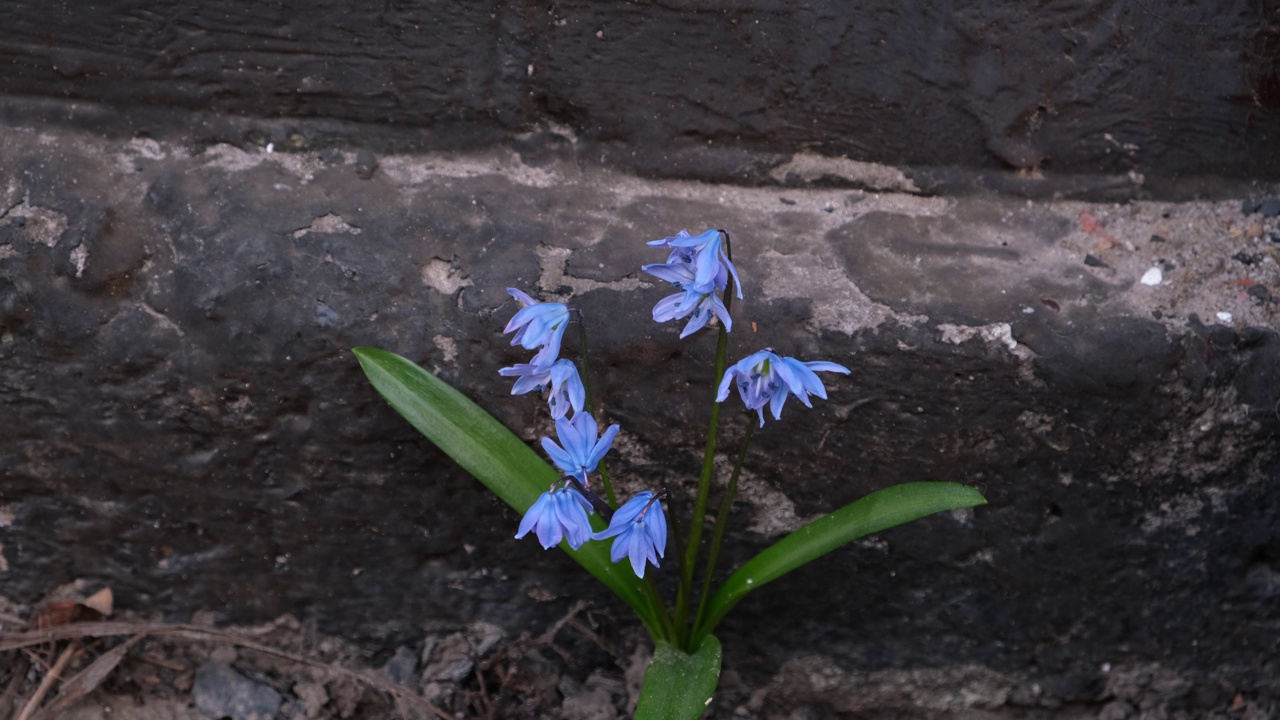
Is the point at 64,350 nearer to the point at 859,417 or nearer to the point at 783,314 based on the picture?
the point at 783,314

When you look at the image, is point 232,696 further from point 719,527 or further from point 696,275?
point 696,275

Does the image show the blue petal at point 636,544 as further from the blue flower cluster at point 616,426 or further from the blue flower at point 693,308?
the blue flower at point 693,308

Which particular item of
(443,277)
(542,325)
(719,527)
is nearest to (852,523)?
(719,527)

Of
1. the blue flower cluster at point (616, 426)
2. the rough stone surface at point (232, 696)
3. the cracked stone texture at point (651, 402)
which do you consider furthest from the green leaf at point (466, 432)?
the rough stone surface at point (232, 696)

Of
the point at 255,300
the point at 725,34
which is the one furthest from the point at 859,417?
the point at 255,300

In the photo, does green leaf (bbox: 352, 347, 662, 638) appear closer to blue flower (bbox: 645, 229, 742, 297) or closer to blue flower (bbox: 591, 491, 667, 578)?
blue flower (bbox: 591, 491, 667, 578)

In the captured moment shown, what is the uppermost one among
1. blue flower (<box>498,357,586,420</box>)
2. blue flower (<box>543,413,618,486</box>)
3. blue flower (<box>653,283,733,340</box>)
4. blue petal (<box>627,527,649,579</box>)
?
blue flower (<box>653,283,733,340</box>)

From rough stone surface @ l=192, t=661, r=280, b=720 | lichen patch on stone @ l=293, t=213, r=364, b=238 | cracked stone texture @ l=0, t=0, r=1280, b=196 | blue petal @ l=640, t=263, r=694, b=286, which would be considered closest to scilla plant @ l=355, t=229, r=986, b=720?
blue petal @ l=640, t=263, r=694, b=286
